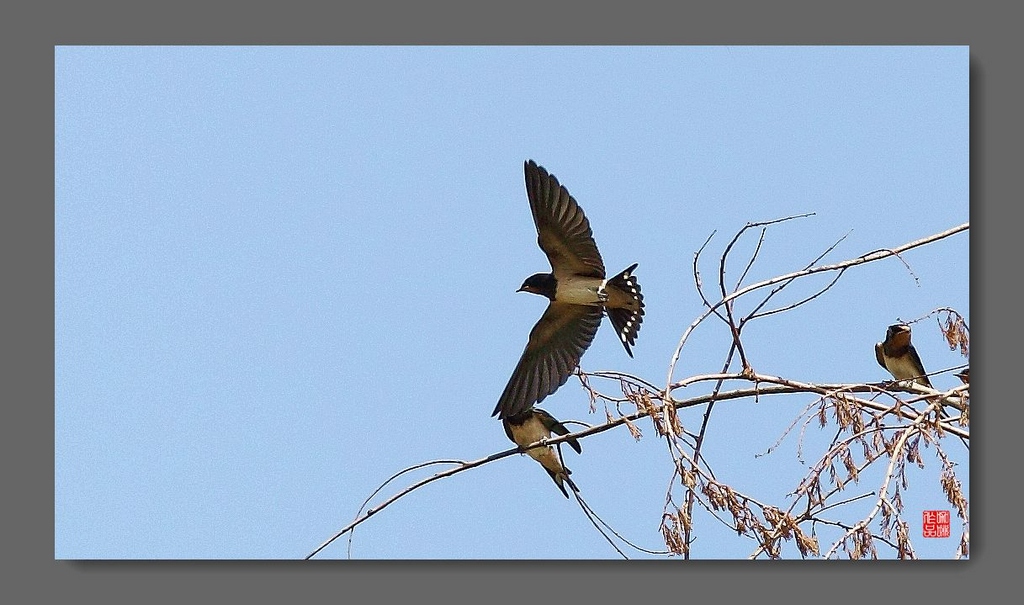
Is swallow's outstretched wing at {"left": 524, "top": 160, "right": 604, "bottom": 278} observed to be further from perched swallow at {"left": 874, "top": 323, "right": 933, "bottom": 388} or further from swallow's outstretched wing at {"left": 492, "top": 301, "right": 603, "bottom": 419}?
perched swallow at {"left": 874, "top": 323, "right": 933, "bottom": 388}

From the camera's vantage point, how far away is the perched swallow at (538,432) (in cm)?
361

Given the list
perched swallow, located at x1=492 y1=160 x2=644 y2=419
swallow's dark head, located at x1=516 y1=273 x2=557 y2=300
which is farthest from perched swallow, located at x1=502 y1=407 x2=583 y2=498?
swallow's dark head, located at x1=516 y1=273 x2=557 y2=300

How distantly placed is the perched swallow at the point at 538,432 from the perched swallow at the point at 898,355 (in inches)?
42.9

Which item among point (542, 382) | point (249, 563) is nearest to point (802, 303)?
point (542, 382)

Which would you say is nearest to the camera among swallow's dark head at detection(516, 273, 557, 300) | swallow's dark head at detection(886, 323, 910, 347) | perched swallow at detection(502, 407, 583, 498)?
perched swallow at detection(502, 407, 583, 498)

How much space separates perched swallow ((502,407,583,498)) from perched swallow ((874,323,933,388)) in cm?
109

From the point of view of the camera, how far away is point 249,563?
3.29 m

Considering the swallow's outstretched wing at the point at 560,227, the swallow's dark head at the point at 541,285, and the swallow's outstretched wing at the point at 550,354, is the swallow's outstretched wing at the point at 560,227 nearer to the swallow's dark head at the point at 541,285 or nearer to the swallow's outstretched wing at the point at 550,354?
the swallow's dark head at the point at 541,285

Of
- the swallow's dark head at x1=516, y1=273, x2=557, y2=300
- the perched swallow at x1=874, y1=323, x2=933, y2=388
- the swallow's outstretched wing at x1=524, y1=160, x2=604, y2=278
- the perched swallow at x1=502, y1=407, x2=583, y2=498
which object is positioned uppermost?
the swallow's outstretched wing at x1=524, y1=160, x2=604, y2=278

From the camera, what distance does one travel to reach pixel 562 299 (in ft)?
13.0

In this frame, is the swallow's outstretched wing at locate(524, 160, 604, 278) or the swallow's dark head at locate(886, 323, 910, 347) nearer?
the swallow's outstretched wing at locate(524, 160, 604, 278)

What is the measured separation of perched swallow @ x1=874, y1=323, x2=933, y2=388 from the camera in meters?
3.84

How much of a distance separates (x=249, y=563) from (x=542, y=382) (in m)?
1.02

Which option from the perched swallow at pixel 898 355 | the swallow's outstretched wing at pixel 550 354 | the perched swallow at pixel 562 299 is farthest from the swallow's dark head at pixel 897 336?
the swallow's outstretched wing at pixel 550 354
